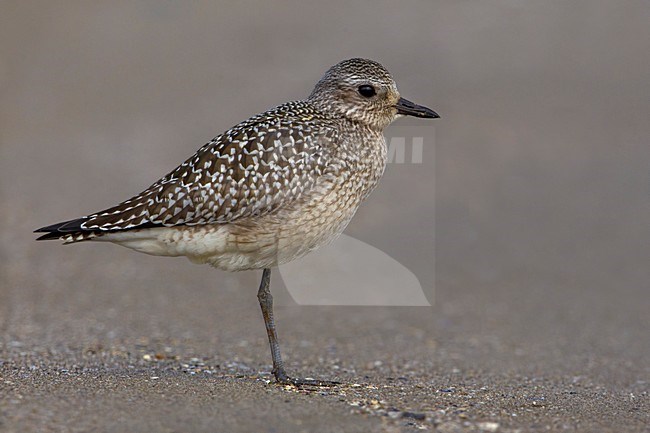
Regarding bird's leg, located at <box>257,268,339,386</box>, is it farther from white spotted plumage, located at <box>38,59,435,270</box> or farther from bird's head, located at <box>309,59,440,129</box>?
bird's head, located at <box>309,59,440,129</box>

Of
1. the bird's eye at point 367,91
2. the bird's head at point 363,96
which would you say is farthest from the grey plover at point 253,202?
the bird's eye at point 367,91

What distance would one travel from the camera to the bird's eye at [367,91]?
7.16 m

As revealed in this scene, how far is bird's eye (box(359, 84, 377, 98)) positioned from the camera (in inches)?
282

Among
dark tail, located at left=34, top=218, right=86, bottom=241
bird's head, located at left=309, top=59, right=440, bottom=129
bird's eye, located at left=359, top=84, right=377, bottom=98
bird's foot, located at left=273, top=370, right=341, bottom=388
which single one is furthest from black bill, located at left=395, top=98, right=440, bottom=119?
dark tail, located at left=34, top=218, right=86, bottom=241

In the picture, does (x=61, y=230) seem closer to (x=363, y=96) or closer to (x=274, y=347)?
(x=274, y=347)

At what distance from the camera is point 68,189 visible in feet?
42.1

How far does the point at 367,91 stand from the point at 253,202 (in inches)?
54.2

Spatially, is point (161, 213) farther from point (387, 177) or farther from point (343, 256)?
point (387, 177)

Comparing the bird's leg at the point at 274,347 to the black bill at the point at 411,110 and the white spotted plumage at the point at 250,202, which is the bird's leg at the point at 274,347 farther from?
A: the black bill at the point at 411,110

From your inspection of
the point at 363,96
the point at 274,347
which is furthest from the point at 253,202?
the point at 363,96

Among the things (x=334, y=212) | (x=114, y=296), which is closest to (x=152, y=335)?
(x=114, y=296)

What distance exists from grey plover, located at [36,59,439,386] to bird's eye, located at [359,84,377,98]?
0.42 m

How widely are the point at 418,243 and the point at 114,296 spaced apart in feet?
13.4

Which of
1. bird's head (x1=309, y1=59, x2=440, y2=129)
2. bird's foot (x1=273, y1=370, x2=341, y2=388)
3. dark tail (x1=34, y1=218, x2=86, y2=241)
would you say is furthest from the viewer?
bird's head (x1=309, y1=59, x2=440, y2=129)
